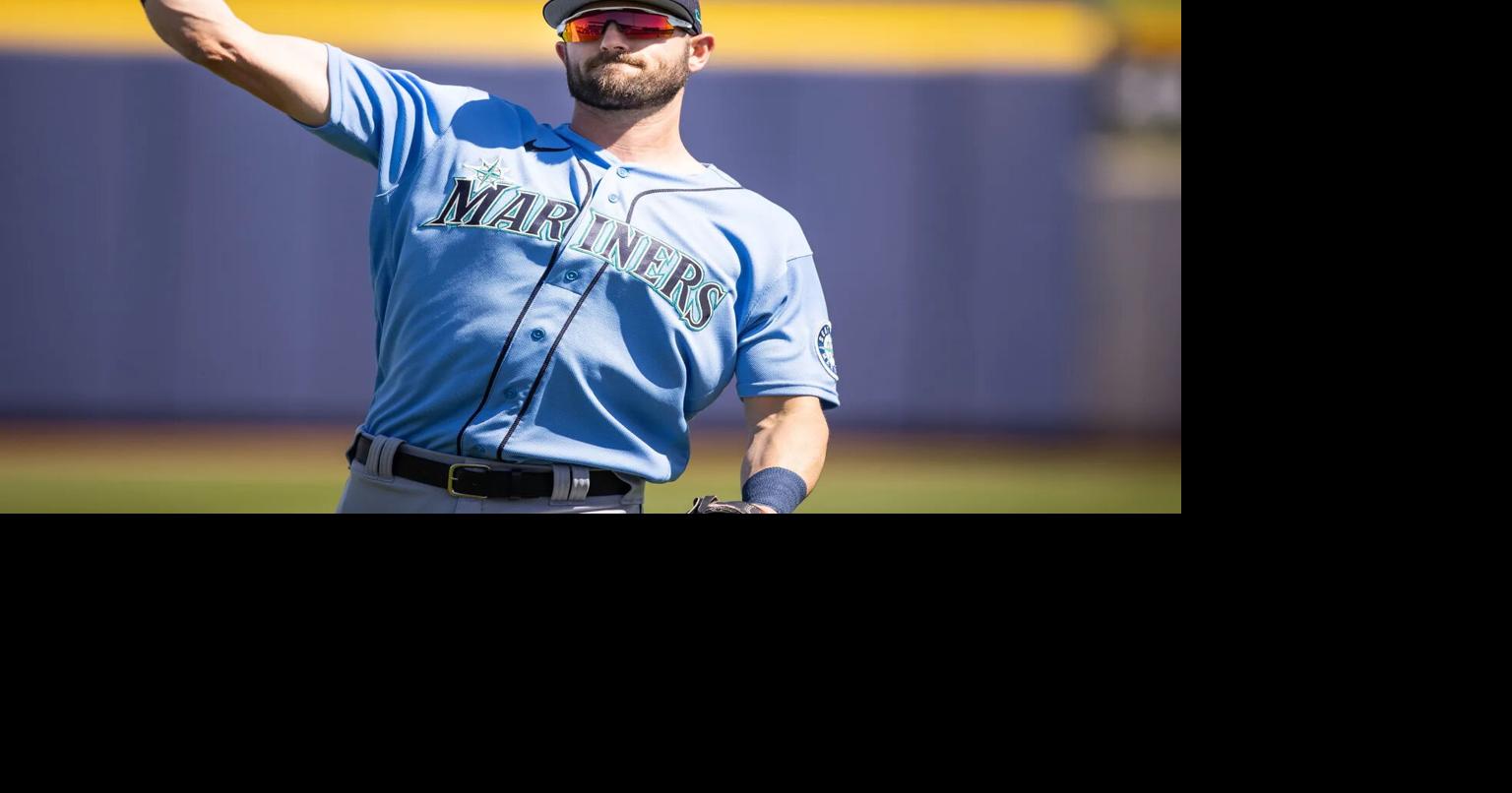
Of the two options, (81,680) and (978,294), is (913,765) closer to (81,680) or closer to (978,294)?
(81,680)

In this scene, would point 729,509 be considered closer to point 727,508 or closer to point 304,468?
point 727,508

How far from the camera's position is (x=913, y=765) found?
2.33 metres

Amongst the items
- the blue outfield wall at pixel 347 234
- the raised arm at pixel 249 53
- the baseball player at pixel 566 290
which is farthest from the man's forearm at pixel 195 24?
the blue outfield wall at pixel 347 234

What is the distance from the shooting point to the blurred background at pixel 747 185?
519 centimetres

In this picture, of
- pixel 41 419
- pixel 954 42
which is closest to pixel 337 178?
pixel 41 419

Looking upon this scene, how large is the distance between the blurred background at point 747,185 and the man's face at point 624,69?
2827 millimetres

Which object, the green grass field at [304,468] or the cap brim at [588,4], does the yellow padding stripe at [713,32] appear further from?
the cap brim at [588,4]

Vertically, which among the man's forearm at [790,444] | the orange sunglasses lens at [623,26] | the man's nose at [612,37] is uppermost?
the orange sunglasses lens at [623,26]

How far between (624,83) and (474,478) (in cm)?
75

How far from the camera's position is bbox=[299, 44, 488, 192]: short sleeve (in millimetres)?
2195

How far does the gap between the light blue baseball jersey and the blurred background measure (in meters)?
2.87

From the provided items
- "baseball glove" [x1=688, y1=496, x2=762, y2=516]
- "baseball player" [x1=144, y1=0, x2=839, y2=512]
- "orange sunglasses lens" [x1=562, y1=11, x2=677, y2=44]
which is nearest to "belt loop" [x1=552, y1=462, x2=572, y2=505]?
"baseball player" [x1=144, y1=0, x2=839, y2=512]

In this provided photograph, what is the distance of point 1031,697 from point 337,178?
442cm

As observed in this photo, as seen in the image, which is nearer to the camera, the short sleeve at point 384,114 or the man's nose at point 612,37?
the short sleeve at point 384,114
